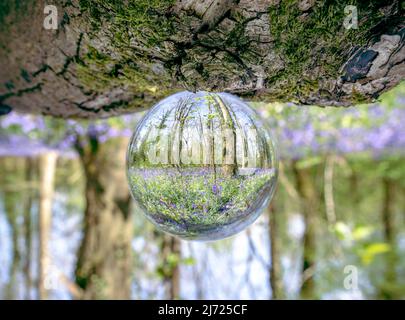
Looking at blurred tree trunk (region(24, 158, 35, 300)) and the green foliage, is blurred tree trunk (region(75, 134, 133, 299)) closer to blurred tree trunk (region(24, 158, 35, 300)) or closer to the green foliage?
the green foliage

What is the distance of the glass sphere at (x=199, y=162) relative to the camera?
3.93ft

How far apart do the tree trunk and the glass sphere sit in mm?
71

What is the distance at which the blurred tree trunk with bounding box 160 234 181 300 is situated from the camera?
3816 mm

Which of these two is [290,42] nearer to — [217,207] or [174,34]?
[174,34]

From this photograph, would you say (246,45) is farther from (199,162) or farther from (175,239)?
(175,239)

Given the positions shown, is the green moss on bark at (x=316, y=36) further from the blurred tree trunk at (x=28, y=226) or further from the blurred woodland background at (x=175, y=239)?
the blurred tree trunk at (x=28, y=226)

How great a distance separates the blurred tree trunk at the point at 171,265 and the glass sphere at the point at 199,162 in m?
2.53

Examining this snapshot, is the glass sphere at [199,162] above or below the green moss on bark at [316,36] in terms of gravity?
below

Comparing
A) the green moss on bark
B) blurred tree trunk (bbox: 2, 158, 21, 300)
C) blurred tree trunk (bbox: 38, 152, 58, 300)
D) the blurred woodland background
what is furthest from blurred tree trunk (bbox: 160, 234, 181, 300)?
blurred tree trunk (bbox: 2, 158, 21, 300)

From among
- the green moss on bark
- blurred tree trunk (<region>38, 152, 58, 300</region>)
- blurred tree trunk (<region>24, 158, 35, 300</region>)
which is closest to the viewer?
the green moss on bark

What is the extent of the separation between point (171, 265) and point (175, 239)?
Result: 1.23ft

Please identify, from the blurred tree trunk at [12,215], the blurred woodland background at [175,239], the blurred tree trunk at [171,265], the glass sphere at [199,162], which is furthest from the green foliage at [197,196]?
the blurred tree trunk at [12,215]

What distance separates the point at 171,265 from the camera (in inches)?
148
